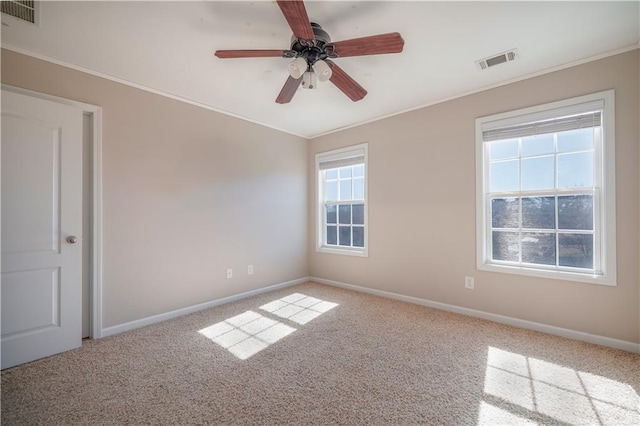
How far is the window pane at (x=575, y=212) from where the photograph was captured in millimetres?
2469

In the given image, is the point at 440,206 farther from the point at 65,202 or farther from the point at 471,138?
the point at 65,202

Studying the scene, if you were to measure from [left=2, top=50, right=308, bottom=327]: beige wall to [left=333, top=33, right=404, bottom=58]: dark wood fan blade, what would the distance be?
83.7 inches

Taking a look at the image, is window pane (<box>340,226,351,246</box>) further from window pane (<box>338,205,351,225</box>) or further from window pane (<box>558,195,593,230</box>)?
window pane (<box>558,195,593,230</box>)

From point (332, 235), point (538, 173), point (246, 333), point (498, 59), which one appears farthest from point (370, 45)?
point (332, 235)

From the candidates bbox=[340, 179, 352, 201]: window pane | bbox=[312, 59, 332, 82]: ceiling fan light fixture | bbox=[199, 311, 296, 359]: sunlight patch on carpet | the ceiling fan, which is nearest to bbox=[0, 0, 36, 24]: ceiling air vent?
the ceiling fan

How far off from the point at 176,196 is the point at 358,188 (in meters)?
2.44

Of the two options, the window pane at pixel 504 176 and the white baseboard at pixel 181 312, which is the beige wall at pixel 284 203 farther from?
the window pane at pixel 504 176

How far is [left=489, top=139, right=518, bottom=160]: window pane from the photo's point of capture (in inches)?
112

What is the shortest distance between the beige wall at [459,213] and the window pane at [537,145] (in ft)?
1.09

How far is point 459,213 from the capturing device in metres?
3.09

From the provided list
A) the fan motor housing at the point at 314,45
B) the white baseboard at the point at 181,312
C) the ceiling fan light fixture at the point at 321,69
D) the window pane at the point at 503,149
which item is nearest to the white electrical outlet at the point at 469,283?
the window pane at the point at 503,149

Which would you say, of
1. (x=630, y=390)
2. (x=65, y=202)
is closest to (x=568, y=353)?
(x=630, y=390)

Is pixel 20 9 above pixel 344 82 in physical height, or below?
above

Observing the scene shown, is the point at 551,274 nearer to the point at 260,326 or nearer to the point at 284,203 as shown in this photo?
the point at 260,326
